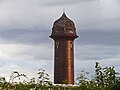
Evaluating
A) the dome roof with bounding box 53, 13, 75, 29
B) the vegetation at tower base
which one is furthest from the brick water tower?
the vegetation at tower base

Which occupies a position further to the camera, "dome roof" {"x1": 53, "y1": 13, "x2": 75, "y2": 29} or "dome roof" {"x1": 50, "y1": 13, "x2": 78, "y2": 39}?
"dome roof" {"x1": 53, "y1": 13, "x2": 75, "y2": 29}

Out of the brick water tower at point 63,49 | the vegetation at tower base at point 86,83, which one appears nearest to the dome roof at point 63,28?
the brick water tower at point 63,49

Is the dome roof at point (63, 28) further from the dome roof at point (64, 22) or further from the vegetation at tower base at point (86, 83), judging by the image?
the vegetation at tower base at point (86, 83)

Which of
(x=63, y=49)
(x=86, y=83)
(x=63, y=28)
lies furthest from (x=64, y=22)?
(x=86, y=83)

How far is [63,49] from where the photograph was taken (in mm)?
56469

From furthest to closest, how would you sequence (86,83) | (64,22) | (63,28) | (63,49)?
1. (64,22)
2. (63,49)
3. (63,28)
4. (86,83)

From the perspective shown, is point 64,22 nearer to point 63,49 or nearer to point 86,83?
point 63,49

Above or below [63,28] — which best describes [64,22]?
above

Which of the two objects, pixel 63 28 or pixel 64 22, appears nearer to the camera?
pixel 63 28

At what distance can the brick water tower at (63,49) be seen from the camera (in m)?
56.1

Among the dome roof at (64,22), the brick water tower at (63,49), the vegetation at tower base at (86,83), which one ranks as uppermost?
the dome roof at (64,22)

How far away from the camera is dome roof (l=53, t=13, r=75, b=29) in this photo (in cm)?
5666

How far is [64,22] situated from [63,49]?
3.75 metres

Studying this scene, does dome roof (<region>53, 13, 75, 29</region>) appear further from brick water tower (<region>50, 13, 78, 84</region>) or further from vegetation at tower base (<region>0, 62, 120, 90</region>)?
vegetation at tower base (<region>0, 62, 120, 90</region>)
